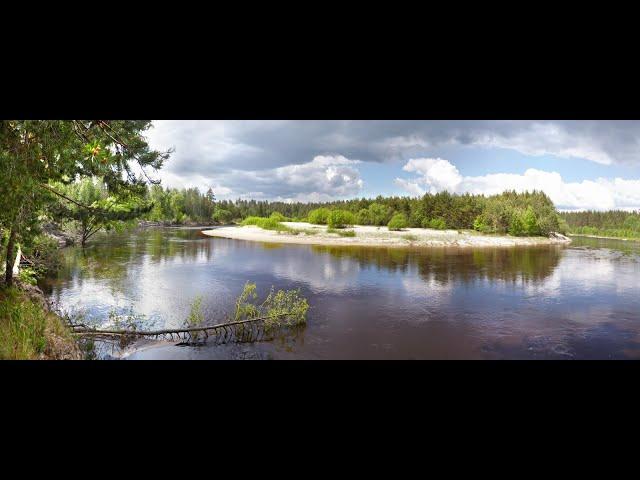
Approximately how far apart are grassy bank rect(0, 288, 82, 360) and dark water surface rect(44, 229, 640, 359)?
2.72m

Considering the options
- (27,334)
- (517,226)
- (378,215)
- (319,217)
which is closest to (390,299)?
(27,334)

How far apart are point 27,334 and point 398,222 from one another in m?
38.4

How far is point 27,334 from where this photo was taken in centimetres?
345

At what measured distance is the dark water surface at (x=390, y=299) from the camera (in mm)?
9289

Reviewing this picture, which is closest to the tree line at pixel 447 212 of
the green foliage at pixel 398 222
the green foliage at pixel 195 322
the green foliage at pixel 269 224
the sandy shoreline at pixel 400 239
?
the green foliage at pixel 398 222

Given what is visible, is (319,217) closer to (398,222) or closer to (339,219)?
(339,219)

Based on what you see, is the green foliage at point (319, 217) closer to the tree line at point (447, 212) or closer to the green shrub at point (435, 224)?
the tree line at point (447, 212)

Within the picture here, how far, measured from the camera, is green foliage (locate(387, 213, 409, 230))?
39.4 metres

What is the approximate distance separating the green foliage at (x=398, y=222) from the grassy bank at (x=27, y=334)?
36.5m
